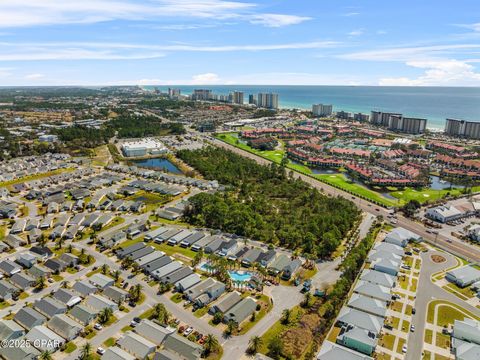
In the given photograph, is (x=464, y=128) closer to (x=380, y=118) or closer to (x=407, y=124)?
(x=407, y=124)

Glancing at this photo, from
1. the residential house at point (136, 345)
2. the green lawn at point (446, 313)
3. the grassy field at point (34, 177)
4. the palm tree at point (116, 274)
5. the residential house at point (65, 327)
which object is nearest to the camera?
the residential house at point (136, 345)

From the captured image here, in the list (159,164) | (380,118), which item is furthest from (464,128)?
(159,164)

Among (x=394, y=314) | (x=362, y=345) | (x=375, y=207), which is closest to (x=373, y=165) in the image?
(x=375, y=207)

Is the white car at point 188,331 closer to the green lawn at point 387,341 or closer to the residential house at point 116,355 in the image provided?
the residential house at point 116,355

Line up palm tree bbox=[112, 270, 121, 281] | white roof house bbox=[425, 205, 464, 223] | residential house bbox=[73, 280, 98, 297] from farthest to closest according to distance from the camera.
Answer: white roof house bbox=[425, 205, 464, 223] → palm tree bbox=[112, 270, 121, 281] → residential house bbox=[73, 280, 98, 297]

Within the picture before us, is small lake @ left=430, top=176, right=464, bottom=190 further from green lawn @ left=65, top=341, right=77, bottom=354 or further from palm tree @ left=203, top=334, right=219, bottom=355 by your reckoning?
green lawn @ left=65, top=341, right=77, bottom=354

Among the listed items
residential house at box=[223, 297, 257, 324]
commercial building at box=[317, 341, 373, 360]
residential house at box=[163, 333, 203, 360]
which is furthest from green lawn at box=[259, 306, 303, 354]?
residential house at box=[163, 333, 203, 360]

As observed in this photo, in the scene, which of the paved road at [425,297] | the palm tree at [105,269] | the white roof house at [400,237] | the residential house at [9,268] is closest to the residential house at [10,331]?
the palm tree at [105,269]
